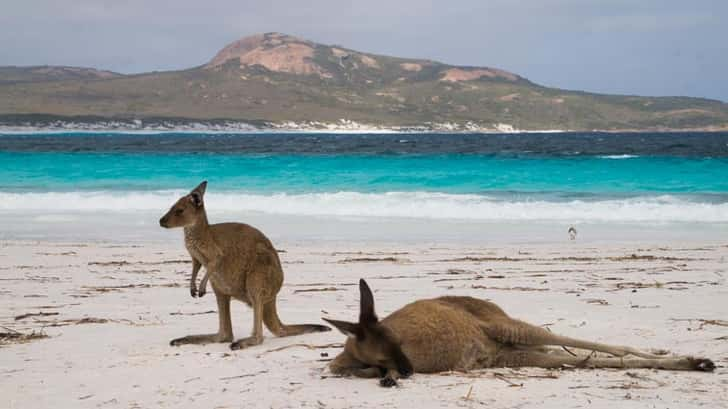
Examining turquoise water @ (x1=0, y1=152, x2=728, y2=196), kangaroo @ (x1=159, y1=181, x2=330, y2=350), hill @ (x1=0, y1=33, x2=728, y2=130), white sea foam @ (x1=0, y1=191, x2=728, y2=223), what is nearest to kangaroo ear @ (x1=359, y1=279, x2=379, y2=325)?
kangaroo @ (x1=159, y1=181, x2=330, y2=350)

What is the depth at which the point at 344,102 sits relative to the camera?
456 feet

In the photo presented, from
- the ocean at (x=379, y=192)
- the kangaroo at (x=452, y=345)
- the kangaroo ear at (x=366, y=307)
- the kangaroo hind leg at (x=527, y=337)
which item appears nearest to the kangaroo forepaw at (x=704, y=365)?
the kangaroo at (x=452, y=345)

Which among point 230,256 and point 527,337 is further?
point 230,256

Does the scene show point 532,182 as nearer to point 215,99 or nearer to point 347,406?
point 347,406

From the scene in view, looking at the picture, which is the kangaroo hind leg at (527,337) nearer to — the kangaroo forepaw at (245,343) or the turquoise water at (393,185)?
the kangaroo forepaw at (245,343)

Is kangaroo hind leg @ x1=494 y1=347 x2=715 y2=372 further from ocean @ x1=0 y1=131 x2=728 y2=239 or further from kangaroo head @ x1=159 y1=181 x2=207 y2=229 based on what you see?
ocean @ x1=0 y1=131 x2=728 y2=239

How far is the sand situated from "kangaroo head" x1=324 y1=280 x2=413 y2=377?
123mm

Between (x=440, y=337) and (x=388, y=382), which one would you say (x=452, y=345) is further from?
(x=388, y=382)

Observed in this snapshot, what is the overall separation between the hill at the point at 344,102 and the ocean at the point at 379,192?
77.0 metres

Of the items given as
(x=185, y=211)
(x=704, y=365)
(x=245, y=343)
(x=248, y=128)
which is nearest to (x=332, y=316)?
(x=245, y=343)

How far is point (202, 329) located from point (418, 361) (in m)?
2.59

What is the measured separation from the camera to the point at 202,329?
6629 millimetres

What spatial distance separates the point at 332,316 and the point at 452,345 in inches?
105

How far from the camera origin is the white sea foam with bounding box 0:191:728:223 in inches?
777
